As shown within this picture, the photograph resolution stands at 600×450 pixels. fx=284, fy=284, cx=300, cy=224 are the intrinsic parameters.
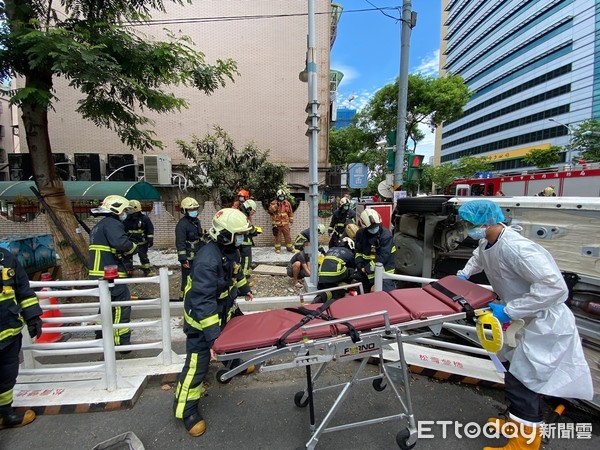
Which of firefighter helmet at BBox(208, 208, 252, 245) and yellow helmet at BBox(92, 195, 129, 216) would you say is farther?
yellow helmet at BBox(92, 195, 129, 216)

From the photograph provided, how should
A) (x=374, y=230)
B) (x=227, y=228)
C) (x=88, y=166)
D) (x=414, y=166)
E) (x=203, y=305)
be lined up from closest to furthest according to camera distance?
1. (x=203, y=305)
2. (x=227, y=228)
3. (x=374, y=230)
4. (x=414, y=166)
5. (x=88, y=166)

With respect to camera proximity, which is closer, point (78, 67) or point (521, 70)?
point (78, 67)

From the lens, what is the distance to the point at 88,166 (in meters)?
11.3

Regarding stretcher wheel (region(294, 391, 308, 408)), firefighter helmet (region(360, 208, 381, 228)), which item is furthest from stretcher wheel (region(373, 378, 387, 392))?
firefighter helmet (region(360, 208, 381, 228))

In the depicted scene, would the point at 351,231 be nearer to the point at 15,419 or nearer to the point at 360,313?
the point at 360,313

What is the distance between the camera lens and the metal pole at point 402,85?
6715 mm

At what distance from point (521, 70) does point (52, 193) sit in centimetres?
5599

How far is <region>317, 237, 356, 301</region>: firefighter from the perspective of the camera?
13.1ft

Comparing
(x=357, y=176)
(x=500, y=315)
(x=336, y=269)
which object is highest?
(x=357, y=176)

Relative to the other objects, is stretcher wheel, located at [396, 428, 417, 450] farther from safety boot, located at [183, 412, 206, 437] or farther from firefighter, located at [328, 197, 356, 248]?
firefighter, located at [328, 197, 356, 248]

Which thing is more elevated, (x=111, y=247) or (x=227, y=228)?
(x=227, y=228)

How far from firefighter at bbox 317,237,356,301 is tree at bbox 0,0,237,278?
11.7 feet

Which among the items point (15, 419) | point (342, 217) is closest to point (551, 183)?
point (342, 217)

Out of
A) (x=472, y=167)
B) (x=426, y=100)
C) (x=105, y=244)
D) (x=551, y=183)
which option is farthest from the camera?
A: (x=472, y=167)
